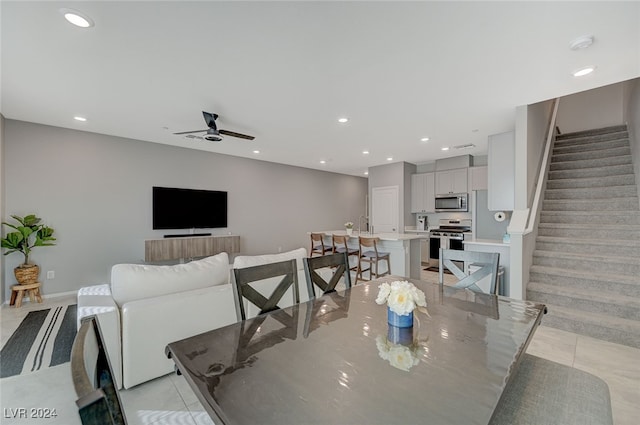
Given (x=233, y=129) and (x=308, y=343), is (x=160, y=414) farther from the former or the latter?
(x=233, y=129)

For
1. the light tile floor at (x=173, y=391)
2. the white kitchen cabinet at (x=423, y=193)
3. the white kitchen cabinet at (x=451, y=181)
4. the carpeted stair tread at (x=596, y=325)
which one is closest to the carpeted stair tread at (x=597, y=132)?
the white kitchen cabinet at (x=451, y=181)

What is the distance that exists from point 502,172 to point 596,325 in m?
2.29

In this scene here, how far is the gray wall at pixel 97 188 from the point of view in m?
4.02

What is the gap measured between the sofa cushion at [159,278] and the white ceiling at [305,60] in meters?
1.75

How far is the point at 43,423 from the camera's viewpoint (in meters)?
1.71

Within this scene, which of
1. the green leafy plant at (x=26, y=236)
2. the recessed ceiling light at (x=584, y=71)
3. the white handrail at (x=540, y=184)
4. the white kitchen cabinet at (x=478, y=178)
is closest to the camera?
the recessed ceiling light at (x=584, y=71)

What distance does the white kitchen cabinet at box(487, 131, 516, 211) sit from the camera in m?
4.14

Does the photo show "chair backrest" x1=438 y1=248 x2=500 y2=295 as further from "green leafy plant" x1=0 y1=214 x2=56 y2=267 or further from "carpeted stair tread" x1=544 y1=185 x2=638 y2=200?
"green leafy plant" x1=0 y1=214 x2=56 y2=267

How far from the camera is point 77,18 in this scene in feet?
6.10

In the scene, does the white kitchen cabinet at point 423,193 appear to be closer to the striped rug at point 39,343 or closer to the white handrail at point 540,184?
the white handrail at point 540,184

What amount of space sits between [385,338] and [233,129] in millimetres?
3934

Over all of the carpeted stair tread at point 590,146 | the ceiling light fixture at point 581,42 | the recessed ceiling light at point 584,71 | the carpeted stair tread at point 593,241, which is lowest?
the carpeted stair tread at point 593,241

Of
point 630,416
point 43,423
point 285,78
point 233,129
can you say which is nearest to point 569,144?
point 630,416

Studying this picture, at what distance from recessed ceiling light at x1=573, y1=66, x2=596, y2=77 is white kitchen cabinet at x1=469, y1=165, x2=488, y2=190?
350cm
